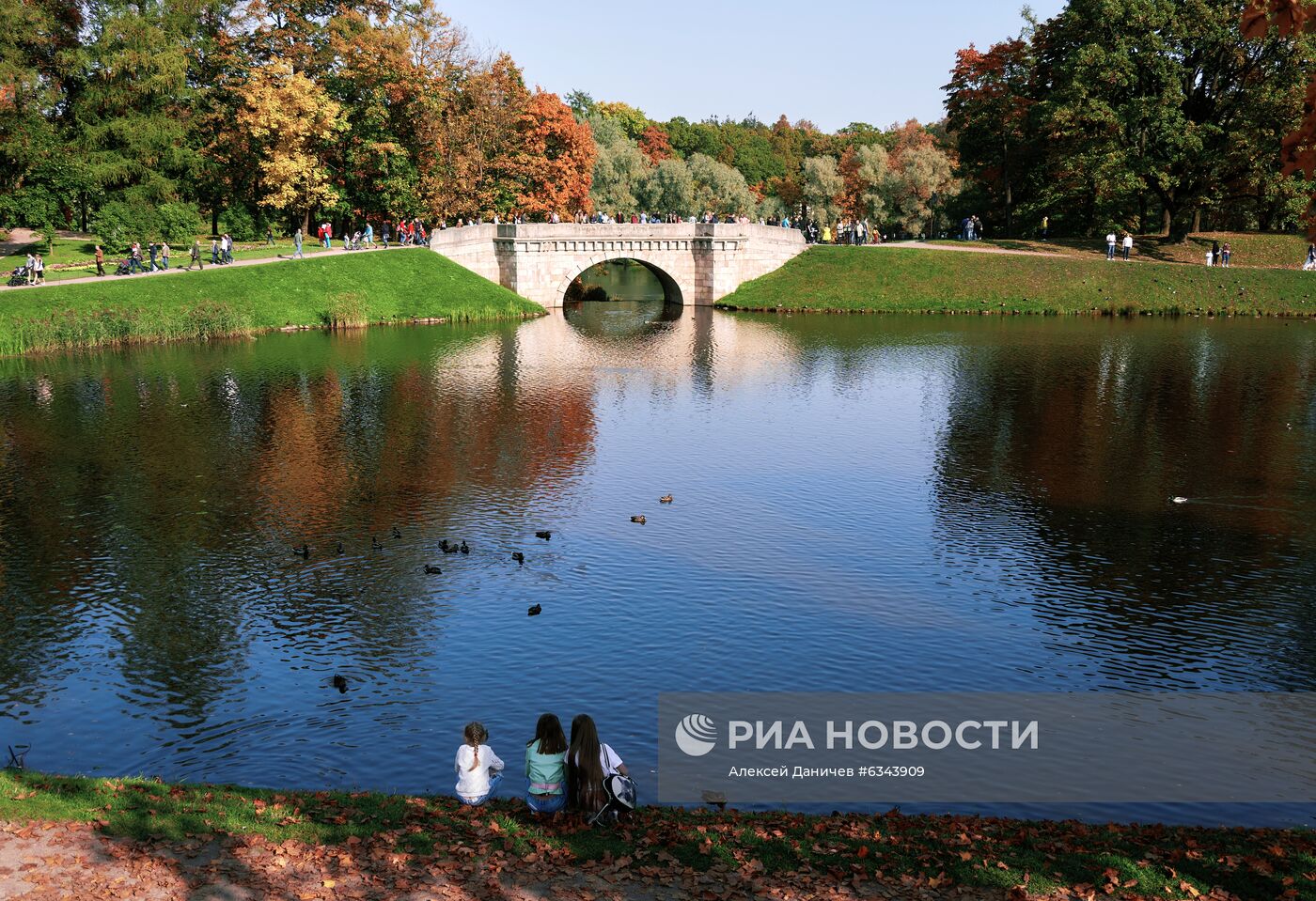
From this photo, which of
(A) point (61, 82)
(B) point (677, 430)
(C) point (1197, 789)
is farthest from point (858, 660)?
(A) point (61, 82)

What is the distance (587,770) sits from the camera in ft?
47.2

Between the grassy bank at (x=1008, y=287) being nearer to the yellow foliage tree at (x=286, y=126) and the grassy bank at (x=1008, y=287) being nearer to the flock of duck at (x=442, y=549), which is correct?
the yellow foliage tree at (x=286, y=126)

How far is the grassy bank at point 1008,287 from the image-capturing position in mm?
75562

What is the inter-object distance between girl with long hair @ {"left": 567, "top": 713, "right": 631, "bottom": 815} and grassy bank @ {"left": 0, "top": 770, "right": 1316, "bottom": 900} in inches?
14.9

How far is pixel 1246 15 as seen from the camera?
10414mm

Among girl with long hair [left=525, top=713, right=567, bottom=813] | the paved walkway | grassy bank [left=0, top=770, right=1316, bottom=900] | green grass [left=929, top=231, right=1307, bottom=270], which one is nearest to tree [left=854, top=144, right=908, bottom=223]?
green grass [left=929, top=231, right=1307, bottom=270]

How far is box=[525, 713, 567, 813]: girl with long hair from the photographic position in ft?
47.4

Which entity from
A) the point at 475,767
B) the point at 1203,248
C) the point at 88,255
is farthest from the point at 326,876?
the point at 1203,248

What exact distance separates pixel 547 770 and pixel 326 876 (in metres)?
3.13

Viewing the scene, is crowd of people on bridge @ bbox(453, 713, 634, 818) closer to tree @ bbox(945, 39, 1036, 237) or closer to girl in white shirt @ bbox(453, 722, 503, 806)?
girl in white shirt @ bbox(453, 722, 503, 806)

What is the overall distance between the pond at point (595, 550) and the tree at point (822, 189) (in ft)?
245

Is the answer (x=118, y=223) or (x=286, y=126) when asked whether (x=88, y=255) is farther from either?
(x=286, y=126)

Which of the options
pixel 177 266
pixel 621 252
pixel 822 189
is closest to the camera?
pixel 177 266

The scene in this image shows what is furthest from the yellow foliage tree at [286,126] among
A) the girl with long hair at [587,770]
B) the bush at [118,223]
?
the girl with long hair at [587,770]
